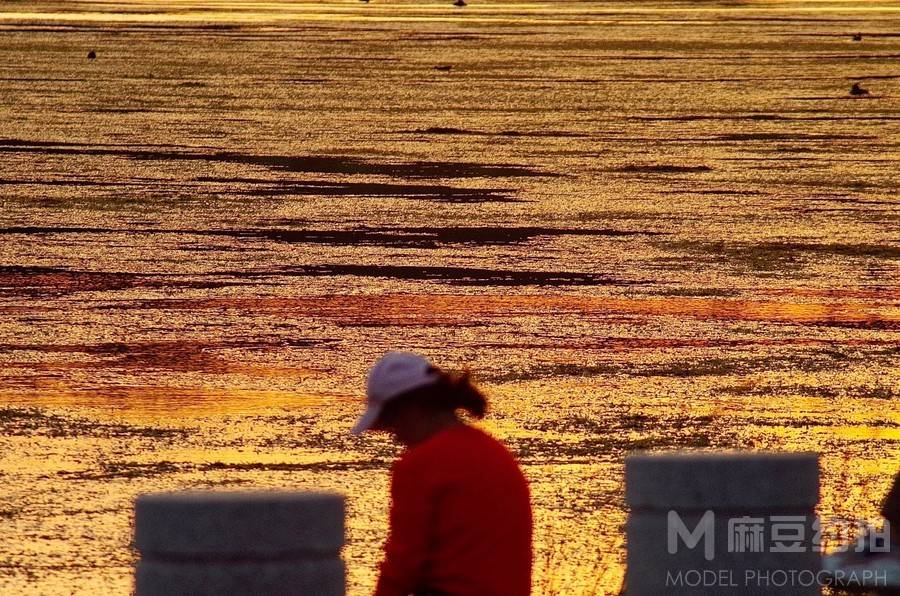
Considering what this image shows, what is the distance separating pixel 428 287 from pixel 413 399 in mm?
7708

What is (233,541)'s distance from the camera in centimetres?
512

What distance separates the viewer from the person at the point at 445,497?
5.03 metres

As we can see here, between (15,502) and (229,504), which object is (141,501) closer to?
(229,504)

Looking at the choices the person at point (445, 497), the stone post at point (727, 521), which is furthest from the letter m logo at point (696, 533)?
the person at point (445, 497)

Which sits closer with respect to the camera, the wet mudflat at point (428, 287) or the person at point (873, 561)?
the person at point (873, 561)

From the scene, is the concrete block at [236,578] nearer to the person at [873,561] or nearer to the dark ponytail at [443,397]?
the dark ponytail at [443,397]

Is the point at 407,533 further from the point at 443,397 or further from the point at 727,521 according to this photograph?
the point at 727,521

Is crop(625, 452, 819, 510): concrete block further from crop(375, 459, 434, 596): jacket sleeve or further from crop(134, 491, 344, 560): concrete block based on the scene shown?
crop(134, 491, 344, 560): concrete block

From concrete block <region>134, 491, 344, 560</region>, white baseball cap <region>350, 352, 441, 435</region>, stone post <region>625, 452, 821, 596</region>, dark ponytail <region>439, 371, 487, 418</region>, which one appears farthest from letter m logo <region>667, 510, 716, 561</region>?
concrete block <region>134, 491, 344, 560</region>

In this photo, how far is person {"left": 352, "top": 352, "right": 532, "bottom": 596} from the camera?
503cm

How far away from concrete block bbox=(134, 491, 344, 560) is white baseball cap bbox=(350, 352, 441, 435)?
0.94 feet

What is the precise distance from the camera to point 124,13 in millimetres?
49406

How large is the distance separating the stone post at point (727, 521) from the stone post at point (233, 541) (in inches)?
44.8

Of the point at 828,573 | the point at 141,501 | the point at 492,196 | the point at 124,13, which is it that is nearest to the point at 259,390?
the point at 828,573
